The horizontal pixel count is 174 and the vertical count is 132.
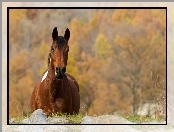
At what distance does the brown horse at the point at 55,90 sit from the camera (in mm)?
7391

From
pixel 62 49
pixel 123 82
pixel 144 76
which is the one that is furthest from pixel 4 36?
pixel 123 82

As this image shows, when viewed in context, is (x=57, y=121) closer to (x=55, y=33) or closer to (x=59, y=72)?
(x=59, y=72)

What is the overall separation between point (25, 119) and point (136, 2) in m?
2.44

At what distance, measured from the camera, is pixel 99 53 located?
1552 centimetres

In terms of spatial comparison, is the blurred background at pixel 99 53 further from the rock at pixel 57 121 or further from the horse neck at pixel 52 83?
the rock at pixel 57 121

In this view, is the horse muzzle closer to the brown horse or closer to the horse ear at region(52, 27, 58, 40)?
the brown horse

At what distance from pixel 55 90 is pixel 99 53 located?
7.70 meters

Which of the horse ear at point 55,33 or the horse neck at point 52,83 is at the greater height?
the horse ear at point 55,33

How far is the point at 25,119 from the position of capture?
7078mm

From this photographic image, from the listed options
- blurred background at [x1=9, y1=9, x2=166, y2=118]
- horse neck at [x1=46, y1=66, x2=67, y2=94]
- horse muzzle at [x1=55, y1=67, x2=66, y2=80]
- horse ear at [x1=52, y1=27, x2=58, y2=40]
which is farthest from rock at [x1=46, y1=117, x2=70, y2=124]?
blurred background at [x1=9, y1=9, x2=166, y2=118]

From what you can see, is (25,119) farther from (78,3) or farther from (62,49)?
(78,3)

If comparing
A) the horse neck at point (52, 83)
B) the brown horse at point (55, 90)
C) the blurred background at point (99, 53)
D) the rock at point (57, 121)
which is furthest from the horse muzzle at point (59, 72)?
the blurred background at point (99, 53)

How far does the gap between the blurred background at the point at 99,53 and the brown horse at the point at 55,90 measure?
6.09ft

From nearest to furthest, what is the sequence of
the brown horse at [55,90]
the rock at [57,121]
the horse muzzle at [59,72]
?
the rock at [57,121] → the horse muzzle at [59,72] → the brown horse at [55,90]
